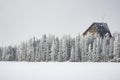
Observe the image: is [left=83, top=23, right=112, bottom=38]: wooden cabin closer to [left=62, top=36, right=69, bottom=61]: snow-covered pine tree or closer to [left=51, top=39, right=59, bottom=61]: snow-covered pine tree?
[left=62, top=36, right=69, bottom=61]: snow-covered pine tree

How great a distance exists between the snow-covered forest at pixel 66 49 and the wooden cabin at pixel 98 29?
54 mm

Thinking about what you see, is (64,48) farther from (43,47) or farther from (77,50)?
(43,47)

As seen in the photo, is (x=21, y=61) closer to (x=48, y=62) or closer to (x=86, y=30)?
(x=48, y=62)

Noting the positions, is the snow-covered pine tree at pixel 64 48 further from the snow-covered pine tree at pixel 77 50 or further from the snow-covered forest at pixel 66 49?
the snow-covered pine tree at pixel 77 50

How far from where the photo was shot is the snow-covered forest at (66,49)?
488 cm
